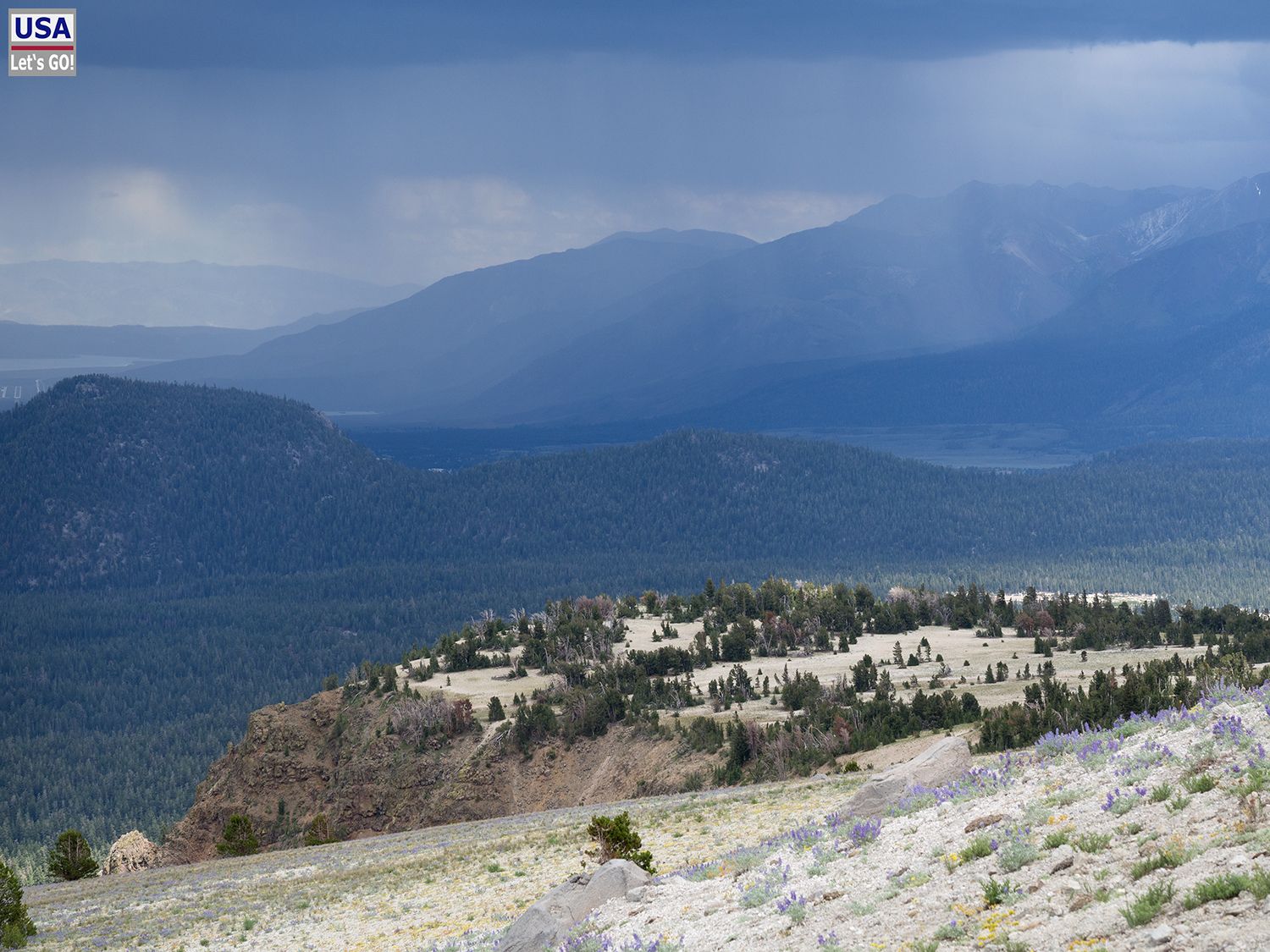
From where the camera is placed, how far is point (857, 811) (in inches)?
830

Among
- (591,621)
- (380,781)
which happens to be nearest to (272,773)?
(380,781)

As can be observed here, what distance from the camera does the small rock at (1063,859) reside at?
46.3 feet

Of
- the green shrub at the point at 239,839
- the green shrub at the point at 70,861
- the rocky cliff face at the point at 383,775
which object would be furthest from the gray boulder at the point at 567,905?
the green shrub at the point at 239,839

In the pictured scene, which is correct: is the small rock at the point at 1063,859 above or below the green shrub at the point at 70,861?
above

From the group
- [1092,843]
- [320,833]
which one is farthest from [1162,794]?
[320,833]

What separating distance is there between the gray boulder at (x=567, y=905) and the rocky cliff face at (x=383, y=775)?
121 feet

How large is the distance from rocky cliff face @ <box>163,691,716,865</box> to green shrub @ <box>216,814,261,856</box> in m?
2.98

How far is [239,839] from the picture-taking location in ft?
229

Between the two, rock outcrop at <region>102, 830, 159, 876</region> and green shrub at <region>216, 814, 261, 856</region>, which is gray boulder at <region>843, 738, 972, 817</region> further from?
rock outcrop at <region>102, 830, 159, 876</region>

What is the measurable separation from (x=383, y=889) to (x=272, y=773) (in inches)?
2008

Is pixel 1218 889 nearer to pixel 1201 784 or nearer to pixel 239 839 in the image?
pixel 1201 784

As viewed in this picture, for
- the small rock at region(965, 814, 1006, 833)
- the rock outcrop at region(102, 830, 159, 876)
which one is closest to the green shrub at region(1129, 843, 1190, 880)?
the small rock at region(965, 814, 1006, 833)

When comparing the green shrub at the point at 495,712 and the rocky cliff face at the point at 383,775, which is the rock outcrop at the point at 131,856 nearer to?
the rocky cliff face at the point at 383,775

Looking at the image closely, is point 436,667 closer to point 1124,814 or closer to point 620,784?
point 620,784
